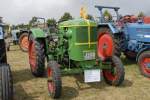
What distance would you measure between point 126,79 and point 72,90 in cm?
170

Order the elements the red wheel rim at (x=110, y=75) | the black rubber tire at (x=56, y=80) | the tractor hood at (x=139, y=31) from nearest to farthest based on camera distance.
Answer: the black rubber tire at (x=56, y=80), the red wheel rim at (x=110, y=75), the tractor hood at (x=139, y=31)

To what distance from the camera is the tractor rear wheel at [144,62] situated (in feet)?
27.5

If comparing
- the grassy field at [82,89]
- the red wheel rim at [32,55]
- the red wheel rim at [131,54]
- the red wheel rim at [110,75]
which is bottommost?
the grassy field at [82,89]

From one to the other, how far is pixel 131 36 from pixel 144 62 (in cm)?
126

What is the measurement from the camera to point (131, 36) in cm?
952

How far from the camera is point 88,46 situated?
6.50 meters

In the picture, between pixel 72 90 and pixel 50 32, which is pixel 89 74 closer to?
pixel 72 90

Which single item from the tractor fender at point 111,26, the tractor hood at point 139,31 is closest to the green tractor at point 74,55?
the tractor hood at point 139,31

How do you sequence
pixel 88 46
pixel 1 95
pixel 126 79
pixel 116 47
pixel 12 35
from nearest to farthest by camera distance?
pixel 1 95
pixel 88 46
pixel 126 79
pixel 116 47
pixel 12 35

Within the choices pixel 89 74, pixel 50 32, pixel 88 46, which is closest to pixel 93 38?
pixel 88 46

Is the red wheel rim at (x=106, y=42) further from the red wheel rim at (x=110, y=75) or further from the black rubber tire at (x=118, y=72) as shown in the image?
the black rubber tire at (x=118, y=72)

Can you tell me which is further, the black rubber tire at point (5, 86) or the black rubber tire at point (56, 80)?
the black rubber tire at point (56, 80)

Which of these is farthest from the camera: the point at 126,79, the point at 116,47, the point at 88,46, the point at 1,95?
the point at 116,47

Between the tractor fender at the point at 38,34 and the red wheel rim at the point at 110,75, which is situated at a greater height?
the tractor fender at the point at 38,34
